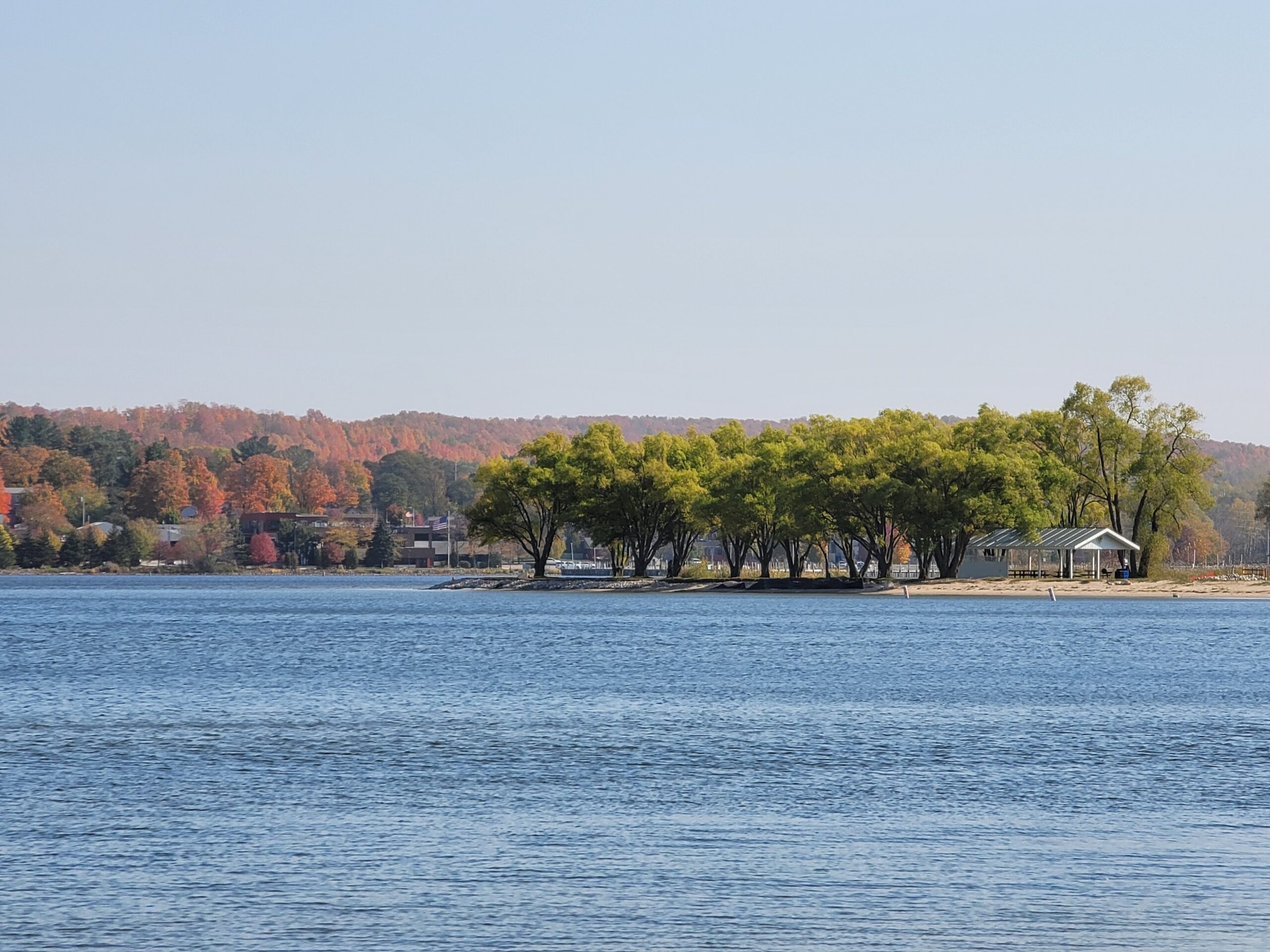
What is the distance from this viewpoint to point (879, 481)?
11231 cm

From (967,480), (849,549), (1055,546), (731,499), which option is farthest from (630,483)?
(1055,546)

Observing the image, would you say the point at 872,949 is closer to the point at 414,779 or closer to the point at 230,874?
the point at 230,874

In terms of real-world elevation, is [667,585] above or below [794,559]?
below

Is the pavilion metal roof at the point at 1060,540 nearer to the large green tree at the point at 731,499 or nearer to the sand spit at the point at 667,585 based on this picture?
the sand spit at the point at 667,585

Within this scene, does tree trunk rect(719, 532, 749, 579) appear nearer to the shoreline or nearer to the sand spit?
the sand spit

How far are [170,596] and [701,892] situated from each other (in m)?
130

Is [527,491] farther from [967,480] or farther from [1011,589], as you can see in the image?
[1011,589]

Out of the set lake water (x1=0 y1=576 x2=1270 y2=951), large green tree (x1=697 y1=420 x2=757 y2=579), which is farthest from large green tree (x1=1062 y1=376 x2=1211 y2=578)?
lake water (x1=0 y1=576 x2=1270 y2=951)

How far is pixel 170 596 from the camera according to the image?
143 meters

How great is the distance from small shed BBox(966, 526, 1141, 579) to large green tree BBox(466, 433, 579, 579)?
33.0 m

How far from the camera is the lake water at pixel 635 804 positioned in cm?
1772

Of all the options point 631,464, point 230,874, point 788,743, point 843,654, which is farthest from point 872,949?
point 631,464

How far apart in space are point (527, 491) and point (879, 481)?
3333 cm

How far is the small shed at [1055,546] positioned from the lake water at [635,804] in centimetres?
6263
